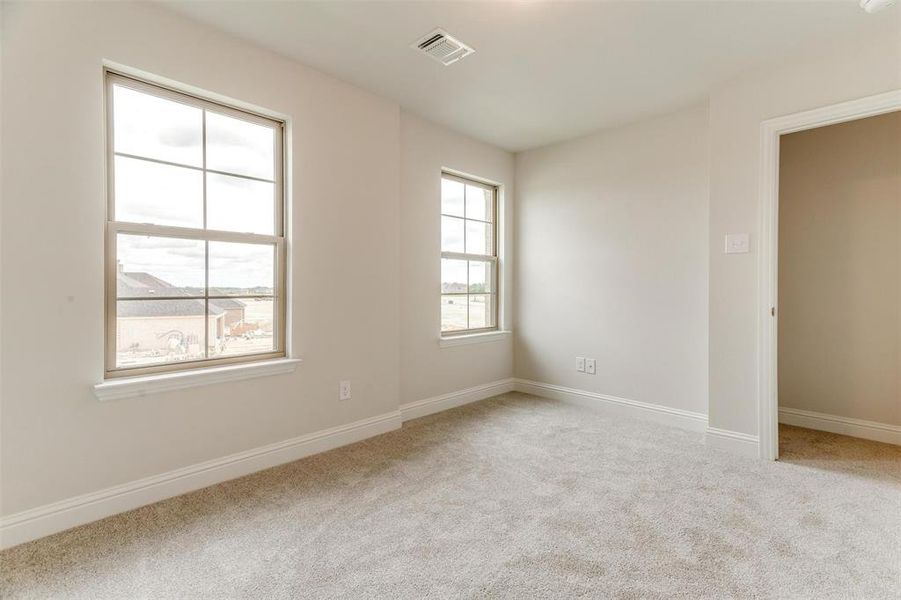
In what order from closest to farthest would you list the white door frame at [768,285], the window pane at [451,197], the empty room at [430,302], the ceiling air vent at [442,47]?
the empty room at [430,302], the ceiling air vent at [442,47], the white door frame at [768,285], the window pane at [451,197]

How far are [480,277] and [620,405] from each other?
1.79 meters

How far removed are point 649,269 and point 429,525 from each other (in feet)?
8.98

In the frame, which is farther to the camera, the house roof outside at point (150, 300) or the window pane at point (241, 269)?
the window pane at point (241, 269)

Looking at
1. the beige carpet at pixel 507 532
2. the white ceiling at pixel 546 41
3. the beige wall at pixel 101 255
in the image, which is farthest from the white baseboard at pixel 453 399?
the white ceiling at pixel 546 41

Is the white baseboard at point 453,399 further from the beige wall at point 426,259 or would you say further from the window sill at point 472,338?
the window sill at point 472,338

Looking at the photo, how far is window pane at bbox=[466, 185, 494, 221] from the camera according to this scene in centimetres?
420

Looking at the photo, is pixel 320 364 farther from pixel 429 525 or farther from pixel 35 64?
pixel 35 64

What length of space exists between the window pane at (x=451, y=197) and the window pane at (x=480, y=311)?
0.88 metres

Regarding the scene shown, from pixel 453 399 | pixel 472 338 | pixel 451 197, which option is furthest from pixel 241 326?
pixel 451 197

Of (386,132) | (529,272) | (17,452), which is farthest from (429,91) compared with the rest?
(17,452)

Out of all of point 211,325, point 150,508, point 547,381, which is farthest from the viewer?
point 547,381

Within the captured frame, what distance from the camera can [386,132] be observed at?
10.6 ft

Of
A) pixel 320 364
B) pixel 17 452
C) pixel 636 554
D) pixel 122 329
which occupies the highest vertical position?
pixel 122 329

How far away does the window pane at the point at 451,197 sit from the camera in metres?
3.94
